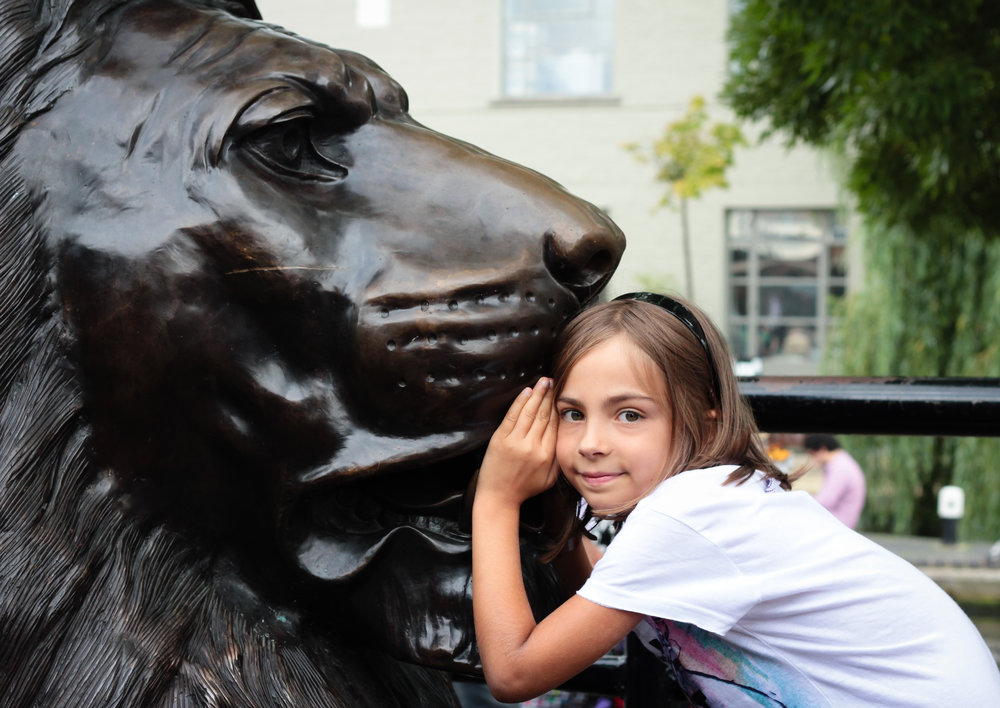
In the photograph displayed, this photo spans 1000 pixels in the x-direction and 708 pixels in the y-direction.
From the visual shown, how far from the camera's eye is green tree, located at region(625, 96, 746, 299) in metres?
14.0

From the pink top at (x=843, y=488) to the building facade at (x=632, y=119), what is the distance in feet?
30.0

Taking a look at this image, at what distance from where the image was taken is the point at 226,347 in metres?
1.45

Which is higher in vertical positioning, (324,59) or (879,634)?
(324,59)

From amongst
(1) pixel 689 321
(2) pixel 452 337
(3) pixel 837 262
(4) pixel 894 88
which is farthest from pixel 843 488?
(3) pixel 837 262

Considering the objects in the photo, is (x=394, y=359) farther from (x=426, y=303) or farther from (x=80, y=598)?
(x=80, y=598)

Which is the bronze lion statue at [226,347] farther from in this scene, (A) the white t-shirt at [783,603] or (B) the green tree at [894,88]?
(B) the green tree at [894,88]

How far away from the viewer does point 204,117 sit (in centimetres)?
146

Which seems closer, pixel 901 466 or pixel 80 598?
pixel 80 598

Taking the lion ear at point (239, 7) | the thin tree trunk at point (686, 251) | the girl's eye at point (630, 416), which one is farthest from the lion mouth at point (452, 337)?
the thin tree trunk at point (686, 251)

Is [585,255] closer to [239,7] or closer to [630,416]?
[630,416]

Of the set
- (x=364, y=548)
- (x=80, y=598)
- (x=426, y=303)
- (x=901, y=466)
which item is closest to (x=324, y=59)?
(x=426, y=303)

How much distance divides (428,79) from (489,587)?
1722 cm

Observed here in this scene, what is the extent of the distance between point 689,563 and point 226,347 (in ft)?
2.50

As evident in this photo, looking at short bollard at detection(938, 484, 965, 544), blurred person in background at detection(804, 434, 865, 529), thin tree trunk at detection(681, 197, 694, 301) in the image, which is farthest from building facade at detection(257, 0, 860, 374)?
blurred person in background at detection(804, 434, 865, 529)
